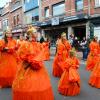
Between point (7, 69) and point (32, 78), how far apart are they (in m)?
3.07

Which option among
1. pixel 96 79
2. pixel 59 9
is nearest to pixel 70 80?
pixel 96 79

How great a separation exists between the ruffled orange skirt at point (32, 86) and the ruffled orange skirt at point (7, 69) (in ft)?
9.12

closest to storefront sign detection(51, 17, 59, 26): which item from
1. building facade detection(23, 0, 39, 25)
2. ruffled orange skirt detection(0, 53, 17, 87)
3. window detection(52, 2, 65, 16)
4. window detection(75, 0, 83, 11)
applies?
Answer: window detection(52, 2, 65, 16)

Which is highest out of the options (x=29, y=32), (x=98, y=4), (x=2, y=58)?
(x=98, y=4)

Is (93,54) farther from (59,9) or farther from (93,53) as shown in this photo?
(59,9)

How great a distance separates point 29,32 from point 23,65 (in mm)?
738

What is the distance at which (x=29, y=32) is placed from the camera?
7.48 meters

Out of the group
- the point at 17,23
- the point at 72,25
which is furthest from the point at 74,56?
the point at 17,23

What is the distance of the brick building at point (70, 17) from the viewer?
26875mm

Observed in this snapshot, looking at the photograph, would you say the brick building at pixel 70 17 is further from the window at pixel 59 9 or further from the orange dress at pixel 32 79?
the orange dress at pixel 32 79

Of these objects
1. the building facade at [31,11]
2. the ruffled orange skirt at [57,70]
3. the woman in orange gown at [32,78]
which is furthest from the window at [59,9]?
the woman in orange gown at [32,78]

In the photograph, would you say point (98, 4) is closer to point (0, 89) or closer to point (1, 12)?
point (0, 89)

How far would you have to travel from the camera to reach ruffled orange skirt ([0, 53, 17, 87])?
10094 millimetres

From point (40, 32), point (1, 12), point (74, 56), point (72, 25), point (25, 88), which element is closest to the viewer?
point (25, 88)
